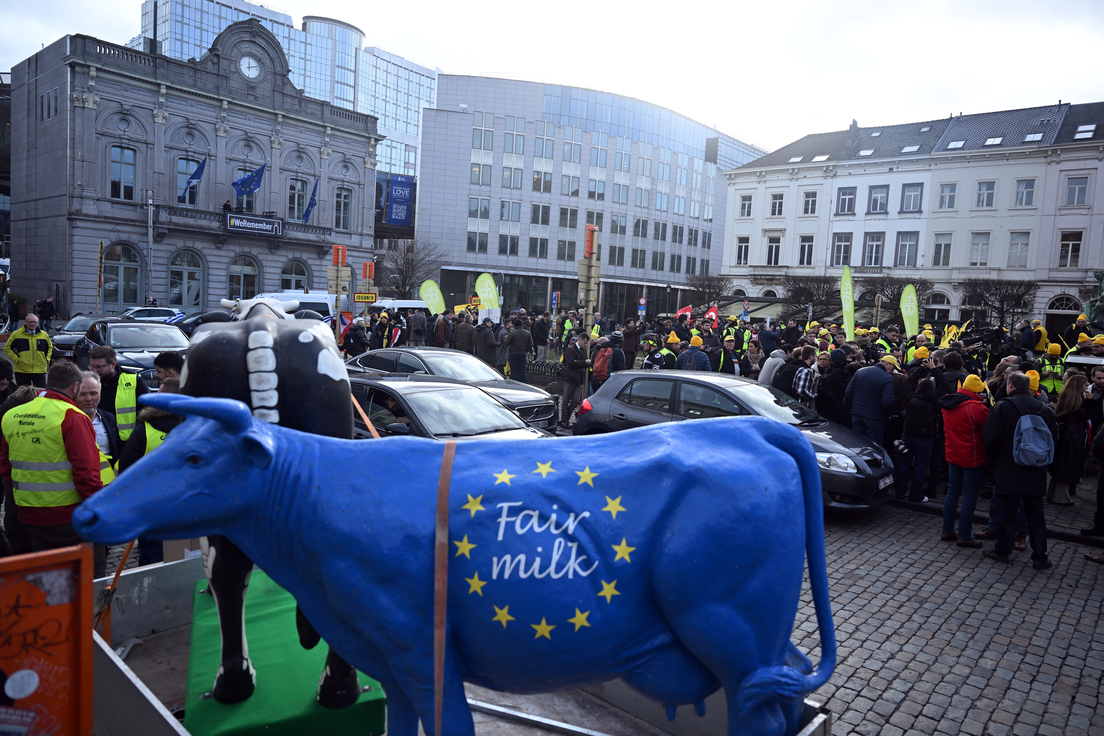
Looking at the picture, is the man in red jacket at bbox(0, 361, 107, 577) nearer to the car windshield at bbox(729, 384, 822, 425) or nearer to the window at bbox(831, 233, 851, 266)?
the car windshield at bbox(729, 384, 822, 425)

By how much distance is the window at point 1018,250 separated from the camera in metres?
41.8

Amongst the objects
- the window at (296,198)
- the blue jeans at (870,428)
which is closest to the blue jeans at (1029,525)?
the blue jeans at (870,428)

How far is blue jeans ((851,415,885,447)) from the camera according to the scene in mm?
9719

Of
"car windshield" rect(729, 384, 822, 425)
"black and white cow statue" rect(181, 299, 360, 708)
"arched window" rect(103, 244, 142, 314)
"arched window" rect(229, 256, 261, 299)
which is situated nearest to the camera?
"black and white cow statue" rect(181, 299, 360, 708)

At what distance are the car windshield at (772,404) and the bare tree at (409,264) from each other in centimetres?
4555

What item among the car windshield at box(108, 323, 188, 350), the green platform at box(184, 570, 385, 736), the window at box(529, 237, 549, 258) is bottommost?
the green platform at box(184, 570, 385, 736)

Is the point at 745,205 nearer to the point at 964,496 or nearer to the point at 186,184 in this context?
the point at 186,184

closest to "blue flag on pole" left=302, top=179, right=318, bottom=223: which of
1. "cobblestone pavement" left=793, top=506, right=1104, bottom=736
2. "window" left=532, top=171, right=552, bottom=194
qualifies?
"window" left=532, top=171, right=552, bottom=194

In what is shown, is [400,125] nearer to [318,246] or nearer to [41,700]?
[318,246]

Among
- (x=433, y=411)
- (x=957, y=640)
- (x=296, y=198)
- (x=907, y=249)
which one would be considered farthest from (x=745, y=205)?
(x=957, y=640)

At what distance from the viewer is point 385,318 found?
2075 centimetres

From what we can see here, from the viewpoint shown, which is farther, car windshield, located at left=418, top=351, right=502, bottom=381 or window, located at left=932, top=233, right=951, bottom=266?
window, located at left=932, top=233, right=951, bottom=266

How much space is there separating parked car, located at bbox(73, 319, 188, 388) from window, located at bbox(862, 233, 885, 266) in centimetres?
4408

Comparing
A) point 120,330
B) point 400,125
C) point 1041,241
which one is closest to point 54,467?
point 120,330
